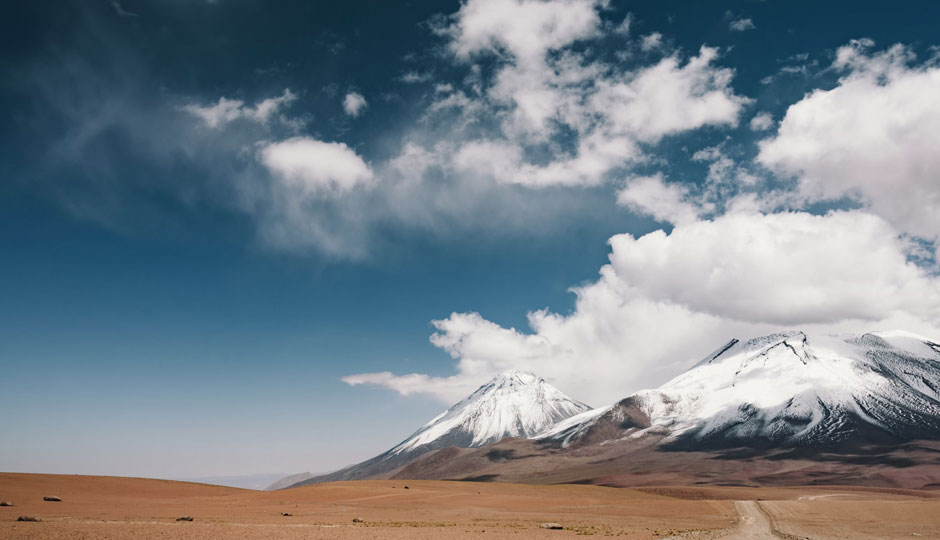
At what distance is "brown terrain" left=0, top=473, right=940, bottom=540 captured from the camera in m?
44.4

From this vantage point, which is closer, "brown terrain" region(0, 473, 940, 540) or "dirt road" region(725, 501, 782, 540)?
"brown terrain" region(0, 473, 940, 540)

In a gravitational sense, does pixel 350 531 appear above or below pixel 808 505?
above

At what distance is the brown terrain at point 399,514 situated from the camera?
44375 mm

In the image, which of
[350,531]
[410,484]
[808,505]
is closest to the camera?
[350,531]

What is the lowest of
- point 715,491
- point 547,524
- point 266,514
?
point 715,491

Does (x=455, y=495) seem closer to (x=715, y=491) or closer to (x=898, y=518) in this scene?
(x=898, y=518)

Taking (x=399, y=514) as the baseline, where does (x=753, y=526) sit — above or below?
below

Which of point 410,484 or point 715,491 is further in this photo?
point 715,491

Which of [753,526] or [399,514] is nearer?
[753,526]

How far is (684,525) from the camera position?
196 ft

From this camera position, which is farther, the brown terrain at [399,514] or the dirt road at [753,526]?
the dirt road at [753,526]

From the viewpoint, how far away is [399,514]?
67875 millimetres

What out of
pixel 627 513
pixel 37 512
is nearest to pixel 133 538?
pixel 37 512

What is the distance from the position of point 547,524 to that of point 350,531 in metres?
20.2
